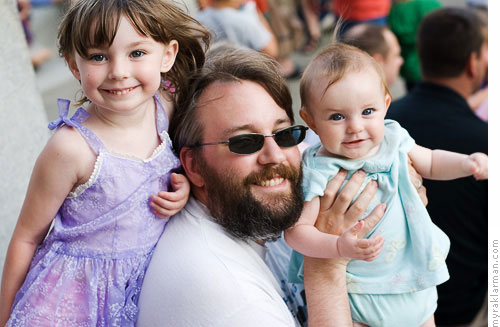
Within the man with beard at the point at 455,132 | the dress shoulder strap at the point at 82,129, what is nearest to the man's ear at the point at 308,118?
the dress shoulder strap at the point at 82,129

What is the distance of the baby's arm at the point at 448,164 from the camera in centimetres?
211

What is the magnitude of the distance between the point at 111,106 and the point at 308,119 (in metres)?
0.69

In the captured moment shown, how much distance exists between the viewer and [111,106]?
1.97m

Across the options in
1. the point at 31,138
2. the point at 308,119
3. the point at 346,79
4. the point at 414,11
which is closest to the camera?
the point at 346,79

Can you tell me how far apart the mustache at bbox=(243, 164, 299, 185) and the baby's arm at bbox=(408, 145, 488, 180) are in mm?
463

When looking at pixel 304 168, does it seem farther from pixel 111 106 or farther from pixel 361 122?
pixel 111 106

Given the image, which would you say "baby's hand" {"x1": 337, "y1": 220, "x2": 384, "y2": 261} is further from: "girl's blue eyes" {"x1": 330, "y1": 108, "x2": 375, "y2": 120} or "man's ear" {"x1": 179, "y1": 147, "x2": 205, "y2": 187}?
"man's ear" {"x1": 179, "y1": 147, "x2": 205, "y2": 187}

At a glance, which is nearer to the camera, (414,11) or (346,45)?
(346,45)

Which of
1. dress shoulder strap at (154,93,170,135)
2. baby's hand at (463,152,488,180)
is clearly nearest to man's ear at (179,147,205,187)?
dress shoulder strap at (154,93,170,135)

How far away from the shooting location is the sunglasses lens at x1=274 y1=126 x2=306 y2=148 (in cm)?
220

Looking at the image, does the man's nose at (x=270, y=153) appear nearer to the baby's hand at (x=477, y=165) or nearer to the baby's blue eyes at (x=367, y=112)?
the baby's blue eyes at (x=367, y=112)

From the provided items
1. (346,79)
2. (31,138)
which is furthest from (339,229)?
(31,138)

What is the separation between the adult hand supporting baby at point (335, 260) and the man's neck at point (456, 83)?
72.3 inches

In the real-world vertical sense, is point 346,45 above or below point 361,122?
above
